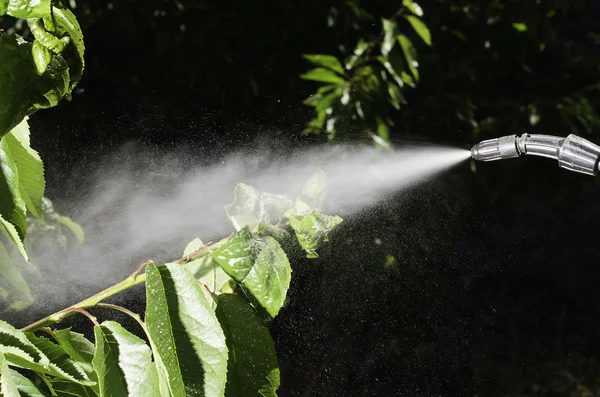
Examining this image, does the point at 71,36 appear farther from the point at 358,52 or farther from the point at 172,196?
the point at 358,52

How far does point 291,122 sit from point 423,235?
1.98 ft

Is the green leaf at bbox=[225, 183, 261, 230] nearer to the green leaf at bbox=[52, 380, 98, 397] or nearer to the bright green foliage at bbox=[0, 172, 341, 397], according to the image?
the bright green foliage at bbox=[0, 172, 341, 397]

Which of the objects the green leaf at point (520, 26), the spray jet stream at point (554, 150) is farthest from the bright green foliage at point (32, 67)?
the green leaf at point (520, 26)

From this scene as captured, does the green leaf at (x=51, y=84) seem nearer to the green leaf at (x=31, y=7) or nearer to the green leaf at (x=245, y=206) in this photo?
the green leaf at (x=31, y=7)

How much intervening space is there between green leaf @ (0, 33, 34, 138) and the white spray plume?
754 millimetres

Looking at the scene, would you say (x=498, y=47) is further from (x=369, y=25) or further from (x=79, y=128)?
(x=79, y=128)

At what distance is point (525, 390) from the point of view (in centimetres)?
322

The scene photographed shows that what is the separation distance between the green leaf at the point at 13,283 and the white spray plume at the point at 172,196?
12.8 inches

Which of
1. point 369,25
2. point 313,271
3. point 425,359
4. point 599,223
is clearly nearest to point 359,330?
point 425,359

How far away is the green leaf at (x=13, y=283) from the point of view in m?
0.90

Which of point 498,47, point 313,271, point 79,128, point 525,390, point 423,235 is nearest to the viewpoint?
point 313,271

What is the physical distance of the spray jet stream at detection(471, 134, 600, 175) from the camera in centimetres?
113

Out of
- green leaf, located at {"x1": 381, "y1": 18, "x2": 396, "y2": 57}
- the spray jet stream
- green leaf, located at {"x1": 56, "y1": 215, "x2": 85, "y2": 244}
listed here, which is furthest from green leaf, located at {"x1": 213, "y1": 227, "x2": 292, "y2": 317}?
green leaf, located at {"x1": 381, "y1": 18, "x2": 396, "y2": 57}

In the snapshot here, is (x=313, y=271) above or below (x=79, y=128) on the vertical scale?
below
